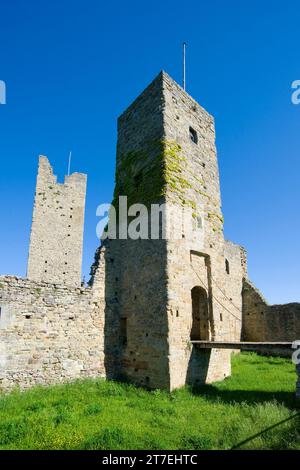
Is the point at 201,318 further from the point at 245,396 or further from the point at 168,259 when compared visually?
the point at 245,396

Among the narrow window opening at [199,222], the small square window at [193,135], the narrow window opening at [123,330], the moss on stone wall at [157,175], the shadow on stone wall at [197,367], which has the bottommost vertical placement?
the shadow on stone wall at [197,367]

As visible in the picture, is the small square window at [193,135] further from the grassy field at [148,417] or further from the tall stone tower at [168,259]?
the grassy field at [148,417]

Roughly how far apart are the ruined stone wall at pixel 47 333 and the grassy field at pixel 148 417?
525 millimetres

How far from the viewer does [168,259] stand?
972 cm

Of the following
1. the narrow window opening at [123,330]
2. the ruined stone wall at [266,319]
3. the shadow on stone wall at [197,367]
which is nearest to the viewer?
the shadow on stone wall at [197,367]

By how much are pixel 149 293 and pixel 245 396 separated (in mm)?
4112

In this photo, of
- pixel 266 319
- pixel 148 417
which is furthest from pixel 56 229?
pixel 148 417

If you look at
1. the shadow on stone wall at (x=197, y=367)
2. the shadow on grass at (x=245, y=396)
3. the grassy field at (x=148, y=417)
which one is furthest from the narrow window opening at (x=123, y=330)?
the shadow on grass at (x=245, y=396)

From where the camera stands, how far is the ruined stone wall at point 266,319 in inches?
643

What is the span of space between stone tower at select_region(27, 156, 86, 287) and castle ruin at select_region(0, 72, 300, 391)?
8657mm

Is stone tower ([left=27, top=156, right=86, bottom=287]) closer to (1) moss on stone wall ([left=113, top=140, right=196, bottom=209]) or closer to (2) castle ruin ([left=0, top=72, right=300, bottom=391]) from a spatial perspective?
(2) castle ruin ([left=0, top=72, right=300, bottom=391])

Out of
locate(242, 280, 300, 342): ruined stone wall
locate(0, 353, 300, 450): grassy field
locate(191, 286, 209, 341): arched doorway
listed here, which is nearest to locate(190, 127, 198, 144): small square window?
locate(191, 286, 209, 341): arched doorway

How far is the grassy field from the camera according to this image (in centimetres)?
561
